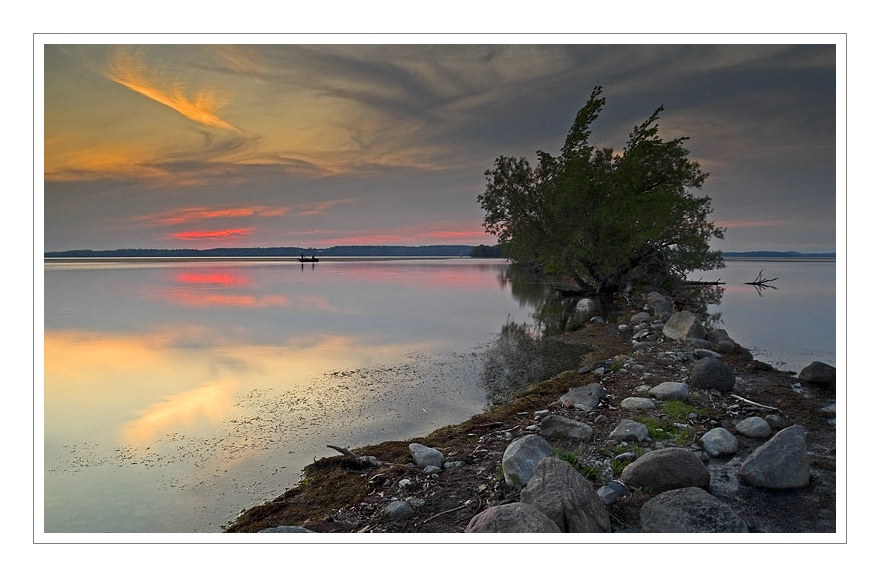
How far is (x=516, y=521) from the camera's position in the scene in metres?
3.55

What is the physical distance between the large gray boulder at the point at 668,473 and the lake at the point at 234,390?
281 centimetres

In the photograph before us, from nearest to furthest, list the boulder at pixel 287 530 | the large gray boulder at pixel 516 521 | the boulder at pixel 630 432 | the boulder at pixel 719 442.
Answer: the large gray boulder at pixel 516 521
the boulder at pixel 287 530
the boulder at pixel 719 442
the boulder at pixel 630 432

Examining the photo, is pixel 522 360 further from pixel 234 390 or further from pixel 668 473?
pixel 668 473

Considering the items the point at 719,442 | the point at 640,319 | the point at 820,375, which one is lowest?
the point at 719,442

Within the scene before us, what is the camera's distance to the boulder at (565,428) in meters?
5.83

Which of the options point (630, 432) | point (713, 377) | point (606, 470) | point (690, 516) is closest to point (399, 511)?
point (606, 470)

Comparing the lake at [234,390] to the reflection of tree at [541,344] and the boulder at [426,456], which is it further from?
the boulder at [426,456]

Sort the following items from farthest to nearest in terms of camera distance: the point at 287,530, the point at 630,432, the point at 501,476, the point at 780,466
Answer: the point at 630,432, the point at 501,476, the point at 780,466, the point at 287,530

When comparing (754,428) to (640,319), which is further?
(640,319)

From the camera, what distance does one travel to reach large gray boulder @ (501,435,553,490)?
14.9 ft

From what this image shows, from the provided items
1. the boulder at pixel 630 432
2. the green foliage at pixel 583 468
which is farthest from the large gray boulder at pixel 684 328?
the green foliage at pixel 583 468

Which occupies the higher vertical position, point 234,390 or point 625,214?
point 625,214

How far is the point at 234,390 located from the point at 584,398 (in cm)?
627
